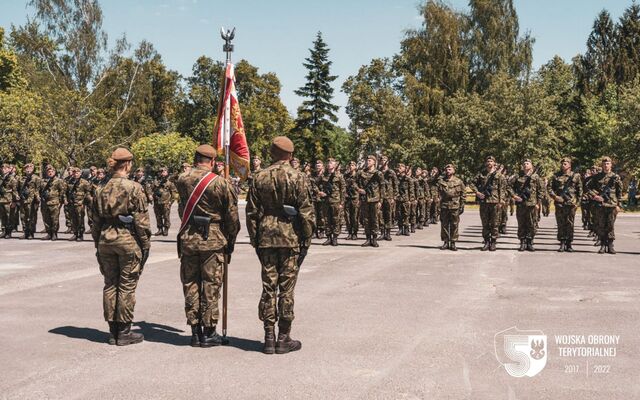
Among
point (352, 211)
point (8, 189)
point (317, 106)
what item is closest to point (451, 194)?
point (352, 211)

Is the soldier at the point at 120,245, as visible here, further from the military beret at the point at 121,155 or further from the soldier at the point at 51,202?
the soldier at the point at 51,202

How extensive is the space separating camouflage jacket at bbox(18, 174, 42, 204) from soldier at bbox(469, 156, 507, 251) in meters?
12.0

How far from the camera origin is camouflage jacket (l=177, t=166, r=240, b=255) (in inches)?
260

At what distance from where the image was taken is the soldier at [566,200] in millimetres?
15297

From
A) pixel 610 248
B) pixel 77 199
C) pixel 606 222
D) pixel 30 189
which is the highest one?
pixel 30 189

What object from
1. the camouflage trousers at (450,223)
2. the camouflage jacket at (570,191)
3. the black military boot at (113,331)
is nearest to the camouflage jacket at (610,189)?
the camouflage jacket at (570,191)

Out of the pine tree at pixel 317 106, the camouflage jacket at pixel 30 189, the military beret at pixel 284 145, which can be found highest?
the pine tree at pixel 317 106

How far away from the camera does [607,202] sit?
1483 centimetres

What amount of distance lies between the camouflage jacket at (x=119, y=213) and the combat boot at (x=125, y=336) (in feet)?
2.49

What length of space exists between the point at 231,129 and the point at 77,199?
10.9 metres

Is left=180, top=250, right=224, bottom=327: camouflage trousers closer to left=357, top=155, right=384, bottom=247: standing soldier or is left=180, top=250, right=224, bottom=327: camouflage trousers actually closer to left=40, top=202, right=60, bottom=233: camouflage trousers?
left=357, top=155, right=384, bottom=247: standing soldier

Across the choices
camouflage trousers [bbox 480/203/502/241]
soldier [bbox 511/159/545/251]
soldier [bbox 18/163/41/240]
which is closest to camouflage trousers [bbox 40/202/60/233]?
soldier [bbox 18/163/41/240]

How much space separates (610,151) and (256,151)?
38.4 meters

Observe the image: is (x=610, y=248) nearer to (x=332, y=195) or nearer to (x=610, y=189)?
(x=610, y=189)
